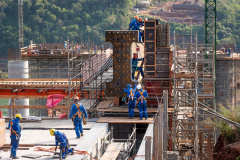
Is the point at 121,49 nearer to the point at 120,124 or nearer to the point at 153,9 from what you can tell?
the point at 120,124

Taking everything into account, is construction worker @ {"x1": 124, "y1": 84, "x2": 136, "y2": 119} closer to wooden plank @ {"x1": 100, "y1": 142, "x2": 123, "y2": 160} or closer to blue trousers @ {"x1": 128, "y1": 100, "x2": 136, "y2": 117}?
blue trousers @ {"x1": 128, "y1": 100, "x2": 136, "y2": 117}

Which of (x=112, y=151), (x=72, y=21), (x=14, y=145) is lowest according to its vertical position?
Result: (x=112, y=151)

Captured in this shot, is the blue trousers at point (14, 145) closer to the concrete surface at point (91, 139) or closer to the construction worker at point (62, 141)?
the construction worker at point (62, 141)

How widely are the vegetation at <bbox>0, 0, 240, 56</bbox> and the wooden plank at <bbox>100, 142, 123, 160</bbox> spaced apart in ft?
314

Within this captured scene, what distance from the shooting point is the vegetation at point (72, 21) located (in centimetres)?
11950

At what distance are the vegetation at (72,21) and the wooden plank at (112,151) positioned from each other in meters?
95.6

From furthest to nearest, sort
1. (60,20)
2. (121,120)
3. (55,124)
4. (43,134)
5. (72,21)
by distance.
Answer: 1. (72,21)
2. (60,20)
3. (55,124)
4. (121,120)
5. (43,134)

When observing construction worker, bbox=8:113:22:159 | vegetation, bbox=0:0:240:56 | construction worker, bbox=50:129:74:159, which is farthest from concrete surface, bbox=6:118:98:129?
vegetation, bbox=0:0:240:56

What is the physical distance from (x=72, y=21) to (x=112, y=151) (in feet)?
347

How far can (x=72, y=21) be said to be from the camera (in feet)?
414

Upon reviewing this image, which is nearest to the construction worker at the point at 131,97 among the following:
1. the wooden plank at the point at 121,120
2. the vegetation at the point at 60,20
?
the wooden plank at the point at 121,120

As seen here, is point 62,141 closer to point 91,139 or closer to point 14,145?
point 14,145

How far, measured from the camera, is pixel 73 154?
68.9 feet

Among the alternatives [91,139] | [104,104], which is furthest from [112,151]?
[104,104]
